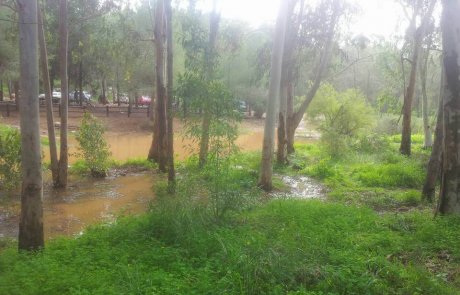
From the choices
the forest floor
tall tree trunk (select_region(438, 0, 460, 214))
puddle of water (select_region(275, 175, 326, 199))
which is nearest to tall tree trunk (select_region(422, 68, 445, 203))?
the forest floor

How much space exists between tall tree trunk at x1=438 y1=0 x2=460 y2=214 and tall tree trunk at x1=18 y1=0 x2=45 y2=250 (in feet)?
23.5

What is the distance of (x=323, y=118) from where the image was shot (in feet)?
95.1

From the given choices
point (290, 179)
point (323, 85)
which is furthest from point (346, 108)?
point (290, 179)

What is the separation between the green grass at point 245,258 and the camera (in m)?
5.30

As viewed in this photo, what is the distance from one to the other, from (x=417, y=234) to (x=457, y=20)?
4.03 m

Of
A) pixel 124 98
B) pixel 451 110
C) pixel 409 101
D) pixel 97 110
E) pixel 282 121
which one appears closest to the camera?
pixel 451 110

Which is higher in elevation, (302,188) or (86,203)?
(302,188)

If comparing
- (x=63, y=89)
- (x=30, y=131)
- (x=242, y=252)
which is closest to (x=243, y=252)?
(x=242, y=252)

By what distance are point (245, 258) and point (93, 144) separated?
10.5 meters

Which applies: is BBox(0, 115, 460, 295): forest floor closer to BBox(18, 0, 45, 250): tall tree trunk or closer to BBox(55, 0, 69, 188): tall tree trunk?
BBox(18, 0, 45, 250): tall tree trunk

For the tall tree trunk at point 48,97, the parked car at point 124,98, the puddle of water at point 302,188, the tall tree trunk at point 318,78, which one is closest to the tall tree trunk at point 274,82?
the puddle of water at point 302,188

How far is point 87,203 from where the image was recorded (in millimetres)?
12094

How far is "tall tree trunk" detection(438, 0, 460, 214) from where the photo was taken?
796 cm

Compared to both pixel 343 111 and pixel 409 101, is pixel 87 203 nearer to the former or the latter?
pixel 409 101
